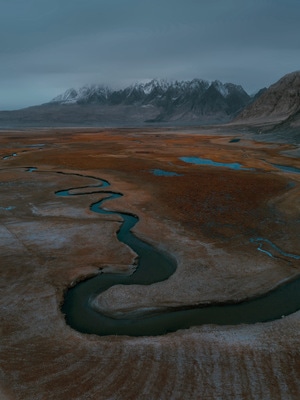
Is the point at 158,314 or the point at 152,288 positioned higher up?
the point at 152,288

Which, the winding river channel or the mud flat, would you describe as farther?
the winding river channel

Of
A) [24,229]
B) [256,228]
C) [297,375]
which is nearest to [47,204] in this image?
[24,229]

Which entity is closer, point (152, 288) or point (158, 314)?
point (158, 314)

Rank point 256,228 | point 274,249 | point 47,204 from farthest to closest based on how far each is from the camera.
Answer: point 47,204 < point 256,228 < point 274,249

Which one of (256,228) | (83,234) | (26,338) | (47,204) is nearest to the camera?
(26,338)

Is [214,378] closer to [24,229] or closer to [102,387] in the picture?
[102,387]
